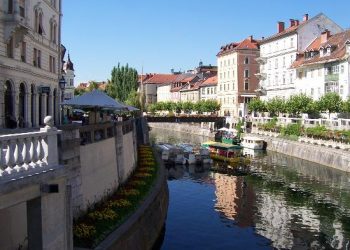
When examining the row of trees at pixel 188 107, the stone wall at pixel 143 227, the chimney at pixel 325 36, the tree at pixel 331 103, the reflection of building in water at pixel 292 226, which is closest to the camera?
the stone wall at pixel 143 227

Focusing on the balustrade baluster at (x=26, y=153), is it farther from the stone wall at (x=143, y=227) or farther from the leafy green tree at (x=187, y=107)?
the leafy green tree at (x=187, y=107)

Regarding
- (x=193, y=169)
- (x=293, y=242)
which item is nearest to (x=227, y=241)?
(x=293, y=242)

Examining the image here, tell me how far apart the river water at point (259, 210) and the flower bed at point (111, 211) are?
3.08 m

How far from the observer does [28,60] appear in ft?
124

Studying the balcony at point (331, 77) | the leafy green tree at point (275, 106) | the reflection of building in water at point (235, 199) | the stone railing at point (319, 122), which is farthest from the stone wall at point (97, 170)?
the leafy green tree at point (275, 106)

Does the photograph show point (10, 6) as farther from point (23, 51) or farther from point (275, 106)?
point (275, 106)

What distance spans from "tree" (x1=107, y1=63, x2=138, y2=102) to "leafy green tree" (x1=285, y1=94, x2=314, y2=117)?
58495mm

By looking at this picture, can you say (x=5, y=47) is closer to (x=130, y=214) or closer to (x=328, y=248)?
(x=130, y=214)

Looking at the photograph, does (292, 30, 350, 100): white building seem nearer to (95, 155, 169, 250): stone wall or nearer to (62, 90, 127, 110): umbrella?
(62, 90, 127, 110): umbrella

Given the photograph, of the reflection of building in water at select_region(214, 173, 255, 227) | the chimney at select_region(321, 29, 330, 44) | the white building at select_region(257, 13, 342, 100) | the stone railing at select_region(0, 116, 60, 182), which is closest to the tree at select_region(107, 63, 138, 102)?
the white building at select_region(257, 13, 342, 100)

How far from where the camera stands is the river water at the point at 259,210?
27.2 m

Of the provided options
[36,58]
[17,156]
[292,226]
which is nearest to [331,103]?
[292,226]

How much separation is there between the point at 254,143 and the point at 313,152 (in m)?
15.9

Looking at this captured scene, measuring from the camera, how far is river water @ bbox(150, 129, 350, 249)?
27219 millimetres
